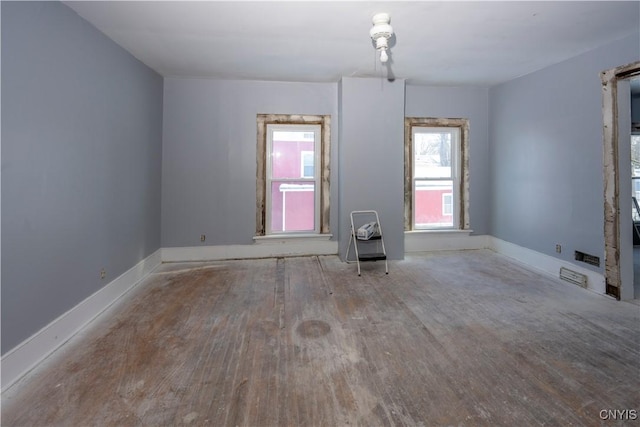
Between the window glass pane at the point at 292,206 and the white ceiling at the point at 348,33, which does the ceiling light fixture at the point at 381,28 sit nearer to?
the white ceiling at the point at 348,33

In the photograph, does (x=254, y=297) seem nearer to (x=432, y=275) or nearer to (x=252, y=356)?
(x=252, y=356)

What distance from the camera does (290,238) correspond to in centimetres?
438

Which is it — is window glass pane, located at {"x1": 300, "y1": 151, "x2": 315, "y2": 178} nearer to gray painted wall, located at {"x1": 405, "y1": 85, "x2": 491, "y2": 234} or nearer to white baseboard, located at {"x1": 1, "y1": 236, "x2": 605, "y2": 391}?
white baseboard, located at {"x1": 1, "y1": 236, "x2": 605, "y2": 391}

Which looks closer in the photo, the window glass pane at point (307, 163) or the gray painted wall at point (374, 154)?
the gray painted wall at point (374, 154)

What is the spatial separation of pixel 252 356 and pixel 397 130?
3.34m

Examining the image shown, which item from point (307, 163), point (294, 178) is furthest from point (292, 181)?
point (307, 163)

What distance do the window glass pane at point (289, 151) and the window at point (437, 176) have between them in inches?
60.3

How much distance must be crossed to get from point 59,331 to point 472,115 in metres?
5.38

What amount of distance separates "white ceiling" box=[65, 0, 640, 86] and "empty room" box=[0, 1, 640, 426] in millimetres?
30

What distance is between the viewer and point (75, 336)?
2240mm

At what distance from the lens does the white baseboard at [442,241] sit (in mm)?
4652

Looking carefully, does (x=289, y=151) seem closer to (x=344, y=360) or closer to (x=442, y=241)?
(x=442, y=241)

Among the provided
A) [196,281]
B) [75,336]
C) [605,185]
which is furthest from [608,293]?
[75,336]

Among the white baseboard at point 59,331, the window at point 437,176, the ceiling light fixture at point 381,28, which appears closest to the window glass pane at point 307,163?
the window at point 437,176
